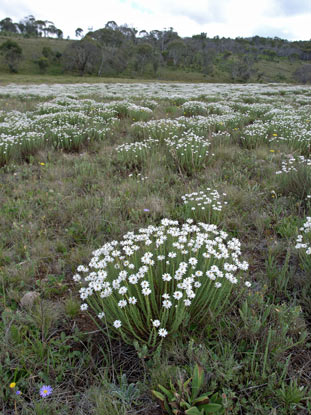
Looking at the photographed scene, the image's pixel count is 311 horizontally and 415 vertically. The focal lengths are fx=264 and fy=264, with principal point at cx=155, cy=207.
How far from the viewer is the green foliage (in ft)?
4.98

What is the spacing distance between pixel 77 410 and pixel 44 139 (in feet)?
20.3

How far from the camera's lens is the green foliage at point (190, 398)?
1.52 meters

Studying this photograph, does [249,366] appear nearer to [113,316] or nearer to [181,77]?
[113,316]

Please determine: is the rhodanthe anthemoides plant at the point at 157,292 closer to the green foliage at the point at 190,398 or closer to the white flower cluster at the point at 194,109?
the green foliage at the point at 190,398

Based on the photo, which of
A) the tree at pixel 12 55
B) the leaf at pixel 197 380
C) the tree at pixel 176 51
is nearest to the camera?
the leaf at pixel 197 380

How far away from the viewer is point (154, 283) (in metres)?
2.32

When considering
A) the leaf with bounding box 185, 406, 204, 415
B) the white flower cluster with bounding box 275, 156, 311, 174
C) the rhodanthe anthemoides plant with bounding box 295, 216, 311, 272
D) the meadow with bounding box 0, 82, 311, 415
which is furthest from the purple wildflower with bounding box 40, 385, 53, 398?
the white flower cluster with bounding box 275, 156, 311, 174

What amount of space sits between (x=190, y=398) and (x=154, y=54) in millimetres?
91142

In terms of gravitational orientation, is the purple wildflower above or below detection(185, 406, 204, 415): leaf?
below

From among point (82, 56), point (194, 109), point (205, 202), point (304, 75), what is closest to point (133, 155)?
point (205, 202)

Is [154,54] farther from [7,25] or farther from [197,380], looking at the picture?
[197,380]

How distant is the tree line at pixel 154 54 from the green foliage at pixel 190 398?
2891 inches

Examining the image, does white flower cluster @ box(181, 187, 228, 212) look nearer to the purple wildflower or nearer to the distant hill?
the purple wildflower

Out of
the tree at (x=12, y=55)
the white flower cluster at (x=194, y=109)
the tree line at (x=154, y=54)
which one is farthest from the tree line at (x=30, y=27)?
the white flower cluster at (x=194, y=109)
